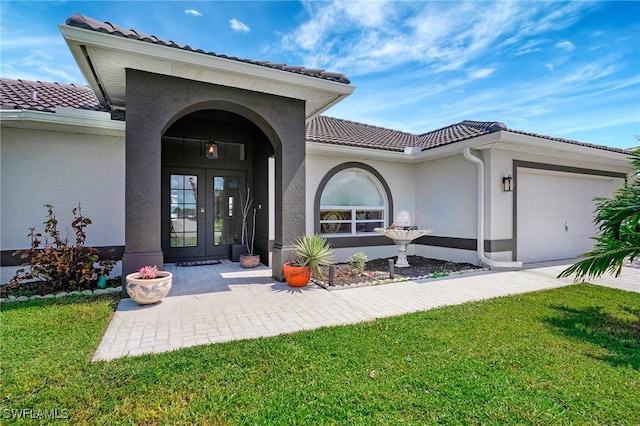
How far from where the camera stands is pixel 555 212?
33.6 ft

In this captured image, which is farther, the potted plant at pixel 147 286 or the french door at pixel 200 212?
the french door at pixel 200 212

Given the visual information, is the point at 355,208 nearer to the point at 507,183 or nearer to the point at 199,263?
the point at 507,183

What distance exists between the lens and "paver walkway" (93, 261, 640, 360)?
13.3 feet

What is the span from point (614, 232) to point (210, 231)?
9.27 meters

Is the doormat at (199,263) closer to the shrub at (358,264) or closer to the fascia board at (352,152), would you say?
the shrub at (358,264)

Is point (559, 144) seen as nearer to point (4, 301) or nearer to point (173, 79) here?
point (173, 79)

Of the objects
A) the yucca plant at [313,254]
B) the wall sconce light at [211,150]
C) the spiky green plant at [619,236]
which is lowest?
the yucca plant at [313,254]

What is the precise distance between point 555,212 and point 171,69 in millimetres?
11948

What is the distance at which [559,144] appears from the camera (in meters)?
8.91

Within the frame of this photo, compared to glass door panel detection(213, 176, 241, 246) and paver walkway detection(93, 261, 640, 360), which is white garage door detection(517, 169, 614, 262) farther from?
glass door panel detection(213, 176, 241, 246)

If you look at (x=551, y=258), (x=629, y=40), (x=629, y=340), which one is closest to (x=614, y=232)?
(x=629, y=340)

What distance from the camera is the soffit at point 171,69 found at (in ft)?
15.9

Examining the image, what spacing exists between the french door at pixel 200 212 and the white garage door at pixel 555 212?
29.3 feet

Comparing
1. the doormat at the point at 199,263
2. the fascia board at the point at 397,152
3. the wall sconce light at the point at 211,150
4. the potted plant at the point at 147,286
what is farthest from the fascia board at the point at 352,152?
the potted plant at the point at 147,286
